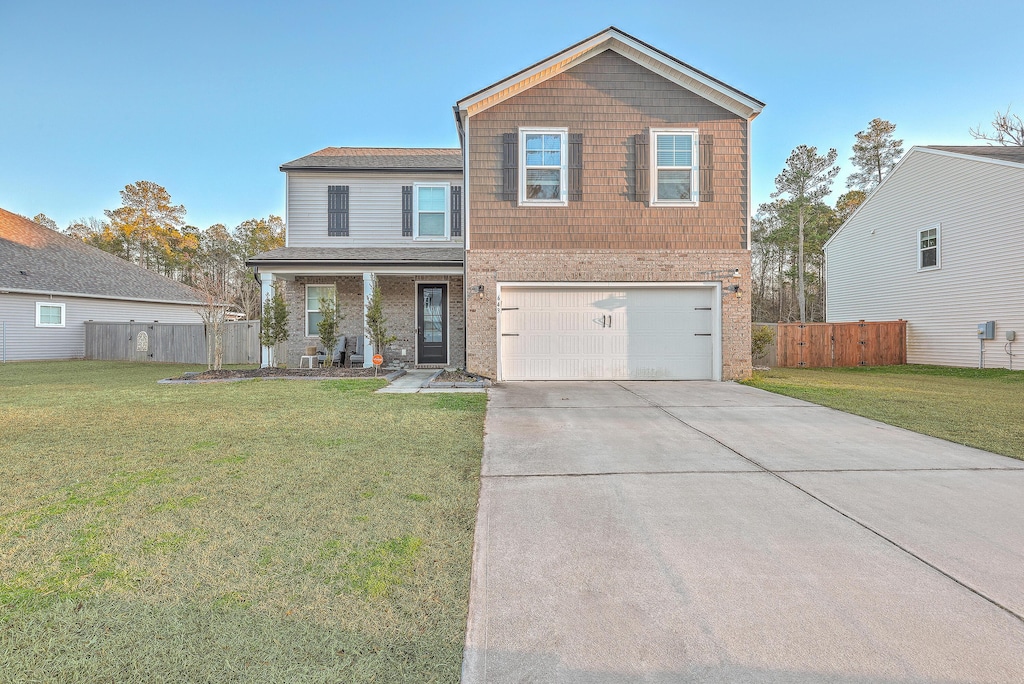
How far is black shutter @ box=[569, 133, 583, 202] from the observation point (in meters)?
9.27

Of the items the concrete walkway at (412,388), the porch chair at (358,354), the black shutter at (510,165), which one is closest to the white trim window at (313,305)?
the porch chair at (358,354)

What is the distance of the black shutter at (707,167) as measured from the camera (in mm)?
9312

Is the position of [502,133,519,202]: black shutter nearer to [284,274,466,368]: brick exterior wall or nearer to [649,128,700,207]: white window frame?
[649,128,700,207]: white window frame

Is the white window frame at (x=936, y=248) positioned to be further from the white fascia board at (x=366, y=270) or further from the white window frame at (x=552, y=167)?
the white fascia board at (x=366, y=270)

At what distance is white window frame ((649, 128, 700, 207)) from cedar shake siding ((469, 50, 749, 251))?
0.11 m

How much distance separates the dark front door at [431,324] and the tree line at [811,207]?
22.3 meters

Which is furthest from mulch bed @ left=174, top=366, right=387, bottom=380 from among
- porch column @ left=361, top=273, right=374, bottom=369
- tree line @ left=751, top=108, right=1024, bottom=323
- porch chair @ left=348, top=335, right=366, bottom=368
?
tree line @ left=751, top=108, right=1024, bottom=323

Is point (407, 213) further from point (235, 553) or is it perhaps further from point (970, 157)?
point (970, 157)

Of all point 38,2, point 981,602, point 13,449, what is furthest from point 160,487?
point 38,2

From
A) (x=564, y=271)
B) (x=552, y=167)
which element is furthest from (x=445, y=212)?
(x=564, y=271)

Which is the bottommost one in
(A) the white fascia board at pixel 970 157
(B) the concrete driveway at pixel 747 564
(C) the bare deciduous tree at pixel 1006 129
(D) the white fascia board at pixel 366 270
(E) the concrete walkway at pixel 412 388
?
(B) the concrete driveway at pixel 747 564

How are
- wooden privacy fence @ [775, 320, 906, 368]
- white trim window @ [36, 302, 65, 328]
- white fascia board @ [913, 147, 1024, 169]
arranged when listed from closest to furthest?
1. white fascia board @ [913, 147, 1024, 169]
2. wooden privacy fence @ [775, 320, 906, 368]
3. white trim window @ [36, 302, 65, 328]

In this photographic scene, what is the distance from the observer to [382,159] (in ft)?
41.4

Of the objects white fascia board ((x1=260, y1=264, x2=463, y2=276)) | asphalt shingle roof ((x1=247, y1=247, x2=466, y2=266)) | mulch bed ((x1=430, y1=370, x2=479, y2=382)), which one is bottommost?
mulch bed ((x1=430, y1=370, x2=479, y2=382))
